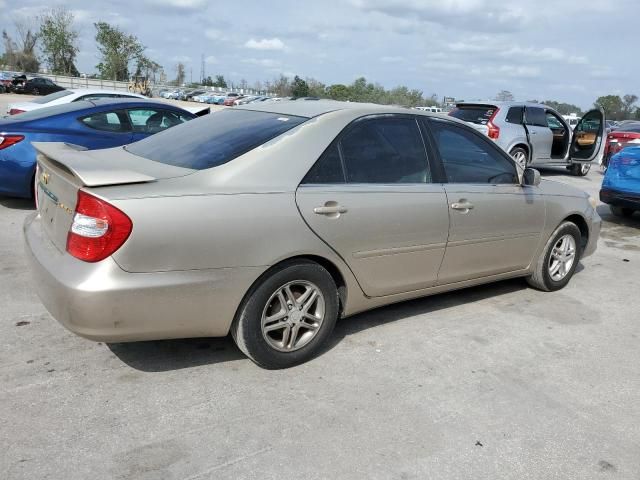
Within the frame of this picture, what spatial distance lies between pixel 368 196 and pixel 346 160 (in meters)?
0.27

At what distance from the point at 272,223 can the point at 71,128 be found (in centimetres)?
492

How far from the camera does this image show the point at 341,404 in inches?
124

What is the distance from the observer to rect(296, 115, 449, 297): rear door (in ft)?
11.5

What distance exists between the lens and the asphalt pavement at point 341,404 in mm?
2631

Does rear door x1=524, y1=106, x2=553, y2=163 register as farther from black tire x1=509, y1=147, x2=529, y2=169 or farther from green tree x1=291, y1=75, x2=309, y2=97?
green tree x1=291, y1=75, x2=309, y2=97

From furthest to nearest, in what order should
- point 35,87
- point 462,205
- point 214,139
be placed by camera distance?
point 35,87 < point 462,205 < point 214,139

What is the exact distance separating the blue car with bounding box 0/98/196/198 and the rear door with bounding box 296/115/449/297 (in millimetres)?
4505

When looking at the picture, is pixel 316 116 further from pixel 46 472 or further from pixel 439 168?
pixel 46 472

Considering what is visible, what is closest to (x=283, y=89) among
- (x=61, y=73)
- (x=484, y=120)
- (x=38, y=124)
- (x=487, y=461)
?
(x=61, y=73)

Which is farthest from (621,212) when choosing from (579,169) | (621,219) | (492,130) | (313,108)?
(313,108)

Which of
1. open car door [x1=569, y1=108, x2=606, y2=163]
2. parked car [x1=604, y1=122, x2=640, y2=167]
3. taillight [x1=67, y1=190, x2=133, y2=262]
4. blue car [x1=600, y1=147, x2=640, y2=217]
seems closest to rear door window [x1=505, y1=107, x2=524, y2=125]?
open car door [x1=569, y1=108, x2=606, y2=163]

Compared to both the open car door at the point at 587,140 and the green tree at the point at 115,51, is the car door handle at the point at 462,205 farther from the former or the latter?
the green tree at the point at 115,51

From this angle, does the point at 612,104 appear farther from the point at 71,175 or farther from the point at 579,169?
the point at 71,175

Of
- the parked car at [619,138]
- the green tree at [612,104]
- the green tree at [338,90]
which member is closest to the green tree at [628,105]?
the green tree at [612,104]
